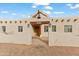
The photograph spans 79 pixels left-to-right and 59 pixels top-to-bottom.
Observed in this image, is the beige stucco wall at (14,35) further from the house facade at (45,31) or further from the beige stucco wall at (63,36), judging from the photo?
the beige stucco wall at (63,36)

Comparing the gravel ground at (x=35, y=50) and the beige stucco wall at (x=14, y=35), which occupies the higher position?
the beige stucco wall at (x=14, y=35)

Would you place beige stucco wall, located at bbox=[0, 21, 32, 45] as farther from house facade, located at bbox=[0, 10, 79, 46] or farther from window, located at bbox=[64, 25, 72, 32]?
window, located at bbox=[64, 25, 72, 32]

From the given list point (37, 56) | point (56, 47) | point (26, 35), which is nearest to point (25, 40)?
point (26, 35)

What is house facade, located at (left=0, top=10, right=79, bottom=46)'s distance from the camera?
3.33m

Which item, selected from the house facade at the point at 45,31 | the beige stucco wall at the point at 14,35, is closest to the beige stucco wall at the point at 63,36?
the house facade at the point at 45,31

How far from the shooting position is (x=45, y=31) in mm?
3375

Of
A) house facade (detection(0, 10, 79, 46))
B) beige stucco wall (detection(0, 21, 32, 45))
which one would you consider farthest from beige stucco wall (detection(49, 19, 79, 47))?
beige stucco wall (detection(0, 21, 32, 45))

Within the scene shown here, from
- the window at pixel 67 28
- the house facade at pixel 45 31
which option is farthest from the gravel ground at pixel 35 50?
the window at pixel 67 28

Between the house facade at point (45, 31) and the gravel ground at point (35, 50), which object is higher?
the house facade at point (45, 31)

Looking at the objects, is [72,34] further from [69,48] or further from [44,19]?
[44,19]

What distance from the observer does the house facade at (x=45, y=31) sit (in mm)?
3332

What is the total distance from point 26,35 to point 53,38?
50 centimetres

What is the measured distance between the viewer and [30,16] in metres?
3.33

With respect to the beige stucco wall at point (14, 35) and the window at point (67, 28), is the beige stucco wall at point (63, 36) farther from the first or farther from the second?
the beige stucco wall at point (14, 35)
